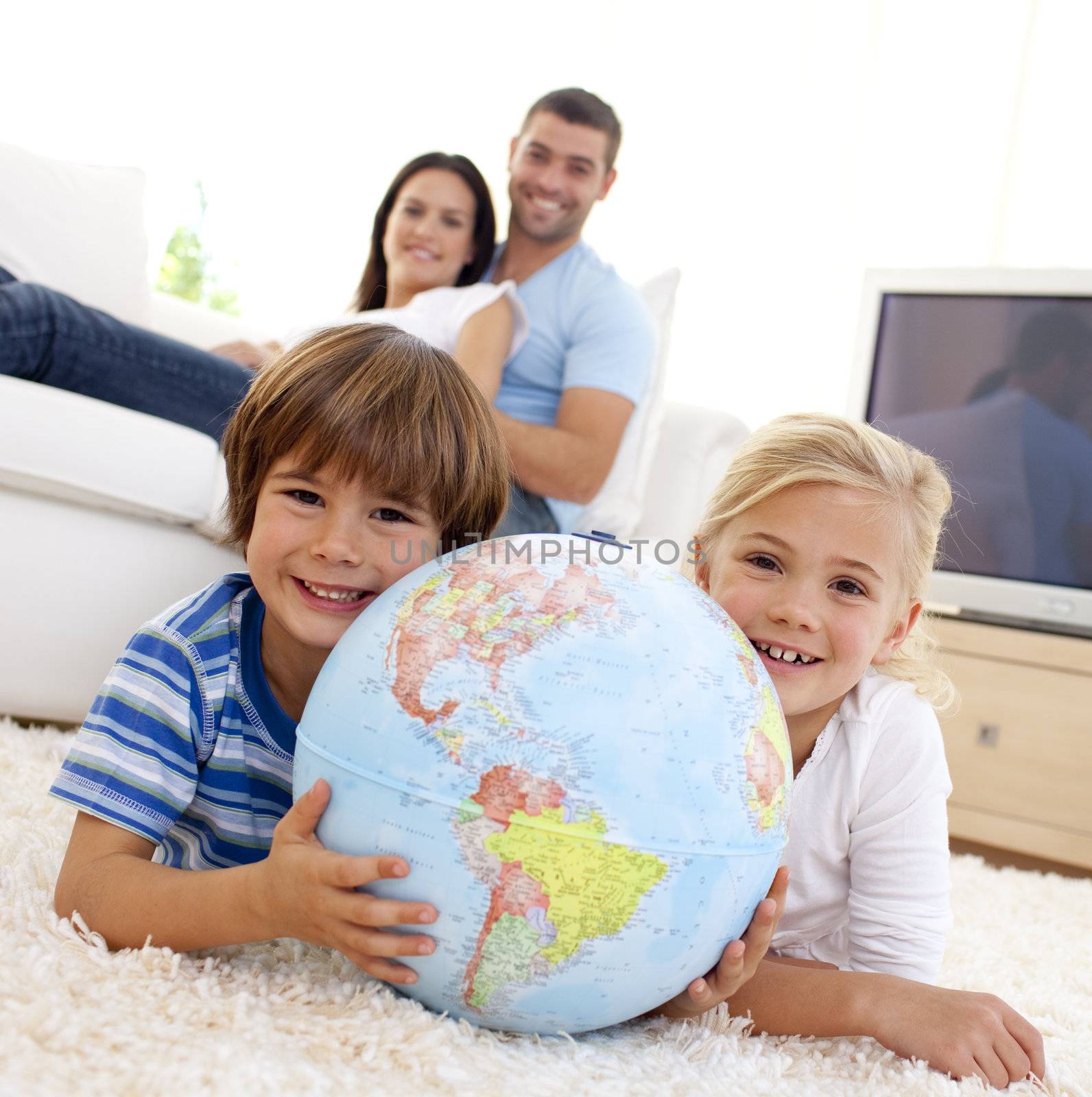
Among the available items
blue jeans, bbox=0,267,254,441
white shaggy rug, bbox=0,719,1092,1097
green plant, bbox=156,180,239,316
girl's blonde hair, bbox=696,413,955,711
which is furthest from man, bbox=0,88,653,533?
green plant, bbox=156,180,239,316

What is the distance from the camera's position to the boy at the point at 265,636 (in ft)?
3.61

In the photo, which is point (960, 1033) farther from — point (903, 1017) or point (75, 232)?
point (75, 232)

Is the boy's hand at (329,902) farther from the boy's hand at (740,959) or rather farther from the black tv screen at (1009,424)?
the black tv screen at (1009,424)

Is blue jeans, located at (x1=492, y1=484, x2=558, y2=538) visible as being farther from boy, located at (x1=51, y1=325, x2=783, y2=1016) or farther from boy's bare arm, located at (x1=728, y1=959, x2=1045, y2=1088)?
boy's bare arm, located at (x1=728, y1=959, x2=1045, y2=1088)

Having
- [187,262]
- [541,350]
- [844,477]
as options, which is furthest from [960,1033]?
[187,262]

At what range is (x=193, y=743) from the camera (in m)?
1.23

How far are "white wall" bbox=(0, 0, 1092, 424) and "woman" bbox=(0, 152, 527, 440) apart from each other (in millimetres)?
2253

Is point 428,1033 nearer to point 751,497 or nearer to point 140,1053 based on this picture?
point 140,1053

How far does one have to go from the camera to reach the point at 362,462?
4.07 feet

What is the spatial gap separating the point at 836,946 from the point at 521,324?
1567mm

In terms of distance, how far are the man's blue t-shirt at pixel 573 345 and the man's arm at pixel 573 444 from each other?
41mm

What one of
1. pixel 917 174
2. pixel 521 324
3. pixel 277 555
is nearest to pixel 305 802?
pixel 277 555

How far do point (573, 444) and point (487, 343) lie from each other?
31 cm

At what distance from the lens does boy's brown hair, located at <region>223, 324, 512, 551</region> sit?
1.24 metres
